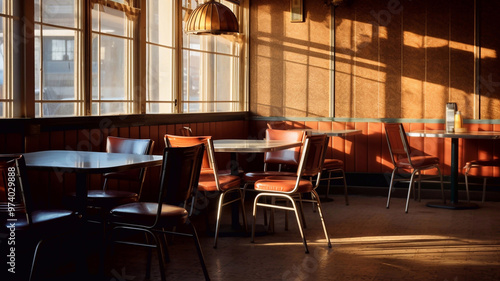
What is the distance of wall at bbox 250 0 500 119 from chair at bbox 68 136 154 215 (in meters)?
4.17

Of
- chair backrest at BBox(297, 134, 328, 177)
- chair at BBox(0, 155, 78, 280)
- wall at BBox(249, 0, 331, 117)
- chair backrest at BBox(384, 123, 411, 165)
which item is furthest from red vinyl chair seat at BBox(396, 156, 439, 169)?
chair at BBox(0, 155, 78, 280)

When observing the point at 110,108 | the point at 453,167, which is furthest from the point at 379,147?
the point at 110,108

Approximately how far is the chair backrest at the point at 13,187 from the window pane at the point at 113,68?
237cm

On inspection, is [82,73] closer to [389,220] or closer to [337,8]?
[389,220]

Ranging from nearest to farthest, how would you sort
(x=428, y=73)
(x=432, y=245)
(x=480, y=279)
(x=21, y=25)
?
(x=480, y=279), (x=21, y=25), (x=432, y=245), (x=428, y=73)

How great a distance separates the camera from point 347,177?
826 cm

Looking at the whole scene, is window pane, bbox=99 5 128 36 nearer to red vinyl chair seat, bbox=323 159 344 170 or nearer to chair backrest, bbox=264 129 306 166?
chair backrest, bbox=264 129 306 166

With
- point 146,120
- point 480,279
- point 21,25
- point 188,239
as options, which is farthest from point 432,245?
point 21,25

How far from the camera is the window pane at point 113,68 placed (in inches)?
213

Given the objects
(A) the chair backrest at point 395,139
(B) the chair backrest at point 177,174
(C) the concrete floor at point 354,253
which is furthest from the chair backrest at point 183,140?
(A) the chair backrest at point 395,139

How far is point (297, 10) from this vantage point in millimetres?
8336

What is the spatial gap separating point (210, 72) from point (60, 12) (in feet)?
10.1

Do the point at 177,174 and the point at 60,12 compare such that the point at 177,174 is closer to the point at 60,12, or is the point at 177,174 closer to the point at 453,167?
the point at 60,12

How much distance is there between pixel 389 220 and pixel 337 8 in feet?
10.9
